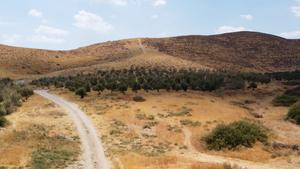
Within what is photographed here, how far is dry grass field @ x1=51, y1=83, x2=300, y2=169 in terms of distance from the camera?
89.0 feet

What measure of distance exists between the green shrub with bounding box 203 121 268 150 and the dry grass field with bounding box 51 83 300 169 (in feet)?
2.29

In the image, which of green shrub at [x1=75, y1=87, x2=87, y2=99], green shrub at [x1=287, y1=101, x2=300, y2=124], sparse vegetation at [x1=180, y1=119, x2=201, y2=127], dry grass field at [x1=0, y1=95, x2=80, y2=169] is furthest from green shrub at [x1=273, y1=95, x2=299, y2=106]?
dry grass field at [x1=0, y1=95, x2=80, y2=169]

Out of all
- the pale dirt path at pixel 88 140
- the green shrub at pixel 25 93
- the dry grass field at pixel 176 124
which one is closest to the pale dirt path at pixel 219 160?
the dry grass field at pixel 176 124

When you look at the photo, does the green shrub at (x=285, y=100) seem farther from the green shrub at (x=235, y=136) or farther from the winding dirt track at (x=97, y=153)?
the winding dirt track at (x=97, y=153)

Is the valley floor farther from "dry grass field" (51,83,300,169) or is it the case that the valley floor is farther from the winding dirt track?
the winding dirt track

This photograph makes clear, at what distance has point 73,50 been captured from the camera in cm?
14012

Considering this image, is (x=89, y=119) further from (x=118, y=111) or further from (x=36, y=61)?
(x=36, y=61)

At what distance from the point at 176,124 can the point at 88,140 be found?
36.5 feet

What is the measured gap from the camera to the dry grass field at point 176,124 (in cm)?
2713

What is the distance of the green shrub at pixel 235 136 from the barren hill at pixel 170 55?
67.3 m

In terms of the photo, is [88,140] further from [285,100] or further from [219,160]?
[285,100]

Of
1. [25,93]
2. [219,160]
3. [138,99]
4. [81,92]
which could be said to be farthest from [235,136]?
[25,93]

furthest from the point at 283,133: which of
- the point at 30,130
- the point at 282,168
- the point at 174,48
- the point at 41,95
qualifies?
the point at 174,48

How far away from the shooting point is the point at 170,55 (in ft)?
373
